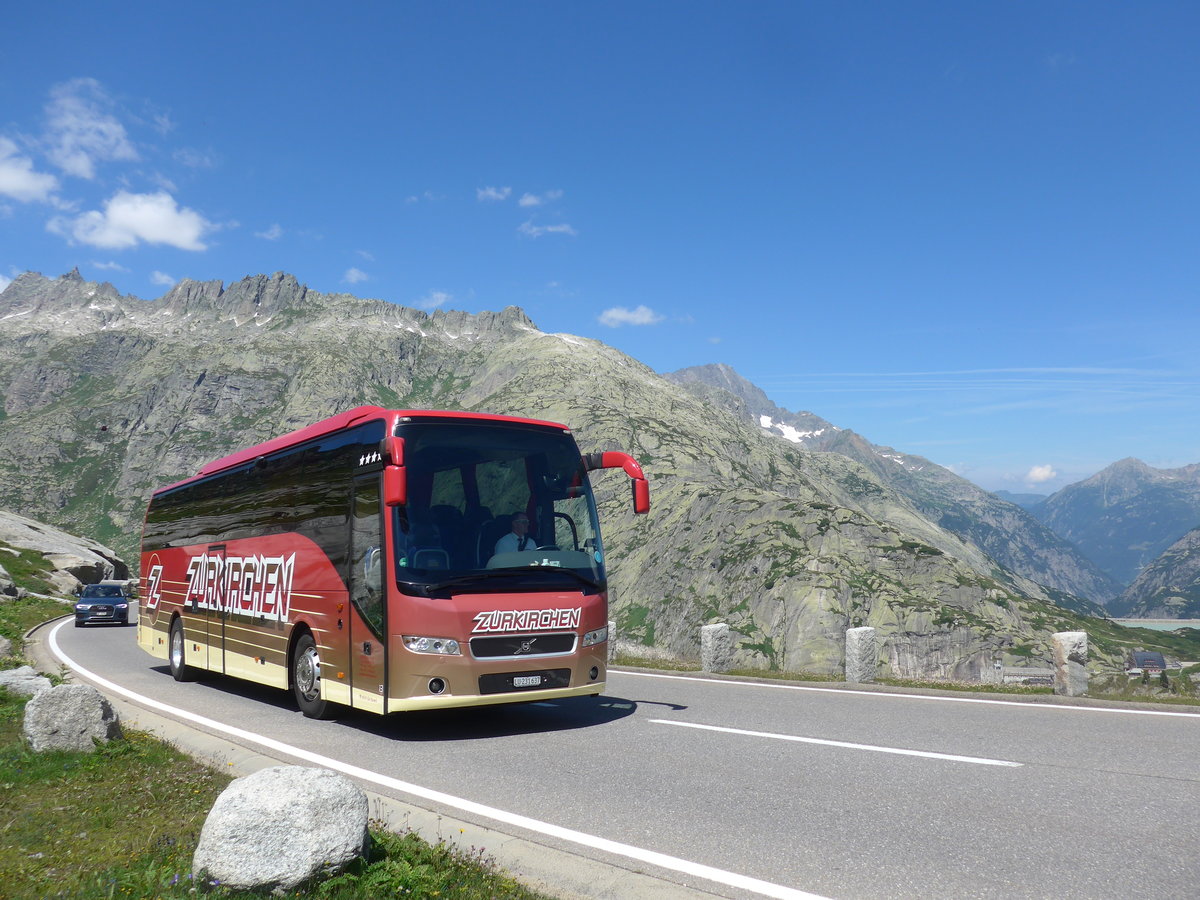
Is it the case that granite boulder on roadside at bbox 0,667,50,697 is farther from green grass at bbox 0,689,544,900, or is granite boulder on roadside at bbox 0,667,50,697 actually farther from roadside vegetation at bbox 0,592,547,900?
green grass at bbox 0,689,544,900

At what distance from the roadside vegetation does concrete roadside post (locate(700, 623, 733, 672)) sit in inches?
437

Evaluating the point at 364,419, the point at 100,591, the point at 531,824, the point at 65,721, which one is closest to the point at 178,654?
the point at 65,721

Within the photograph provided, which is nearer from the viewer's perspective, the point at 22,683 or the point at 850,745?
the point at 850,745

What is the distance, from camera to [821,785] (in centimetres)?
764

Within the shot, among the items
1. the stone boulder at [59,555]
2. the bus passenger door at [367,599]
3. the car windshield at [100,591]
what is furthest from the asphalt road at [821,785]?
the stone boulder at [59,555]

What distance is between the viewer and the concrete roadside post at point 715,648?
17.8 meters

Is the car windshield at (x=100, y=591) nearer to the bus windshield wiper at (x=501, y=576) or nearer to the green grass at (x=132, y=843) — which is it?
the green grass at (x=132, y=843)

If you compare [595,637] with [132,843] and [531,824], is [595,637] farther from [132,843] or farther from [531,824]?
[132,843]

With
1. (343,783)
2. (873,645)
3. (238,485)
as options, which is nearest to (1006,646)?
(873,645)

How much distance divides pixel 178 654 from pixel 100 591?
2535cm

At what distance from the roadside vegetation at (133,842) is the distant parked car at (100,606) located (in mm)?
32603

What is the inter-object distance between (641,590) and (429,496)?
90.9 meters

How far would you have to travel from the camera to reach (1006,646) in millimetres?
86375

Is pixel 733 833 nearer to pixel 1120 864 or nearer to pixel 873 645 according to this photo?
pixel 1120 864
